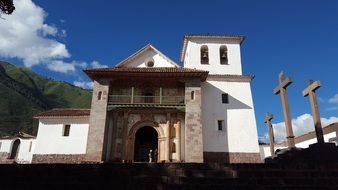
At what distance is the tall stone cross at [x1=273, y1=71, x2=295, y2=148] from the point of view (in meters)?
10.8

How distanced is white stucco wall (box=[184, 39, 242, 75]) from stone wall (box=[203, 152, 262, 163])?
5.72m

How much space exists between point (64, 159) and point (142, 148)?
5056 millimetres

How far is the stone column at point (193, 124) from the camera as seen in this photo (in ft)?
53.3

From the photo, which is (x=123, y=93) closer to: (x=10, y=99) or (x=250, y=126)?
(x=250, y=126)

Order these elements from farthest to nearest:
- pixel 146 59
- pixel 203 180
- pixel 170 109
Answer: pixel 146 59 < pixel 170 109 < pixel 203 180

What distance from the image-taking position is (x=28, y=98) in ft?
230

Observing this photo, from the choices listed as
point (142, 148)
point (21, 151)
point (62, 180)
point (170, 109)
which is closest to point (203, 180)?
point (62, 180)

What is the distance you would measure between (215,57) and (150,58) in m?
4.67

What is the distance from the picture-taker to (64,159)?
18297 millimetres

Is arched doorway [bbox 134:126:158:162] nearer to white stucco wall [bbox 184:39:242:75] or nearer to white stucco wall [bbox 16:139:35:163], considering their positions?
white stucco wall [bbox 184:39:242:75]

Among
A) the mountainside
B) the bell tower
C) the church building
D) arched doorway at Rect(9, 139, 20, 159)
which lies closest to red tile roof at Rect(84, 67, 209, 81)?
the church building

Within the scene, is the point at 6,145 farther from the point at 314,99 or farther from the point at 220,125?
the point at 314,99

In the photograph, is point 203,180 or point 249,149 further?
point 249,149

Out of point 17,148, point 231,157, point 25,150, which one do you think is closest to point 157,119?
point 231,157
